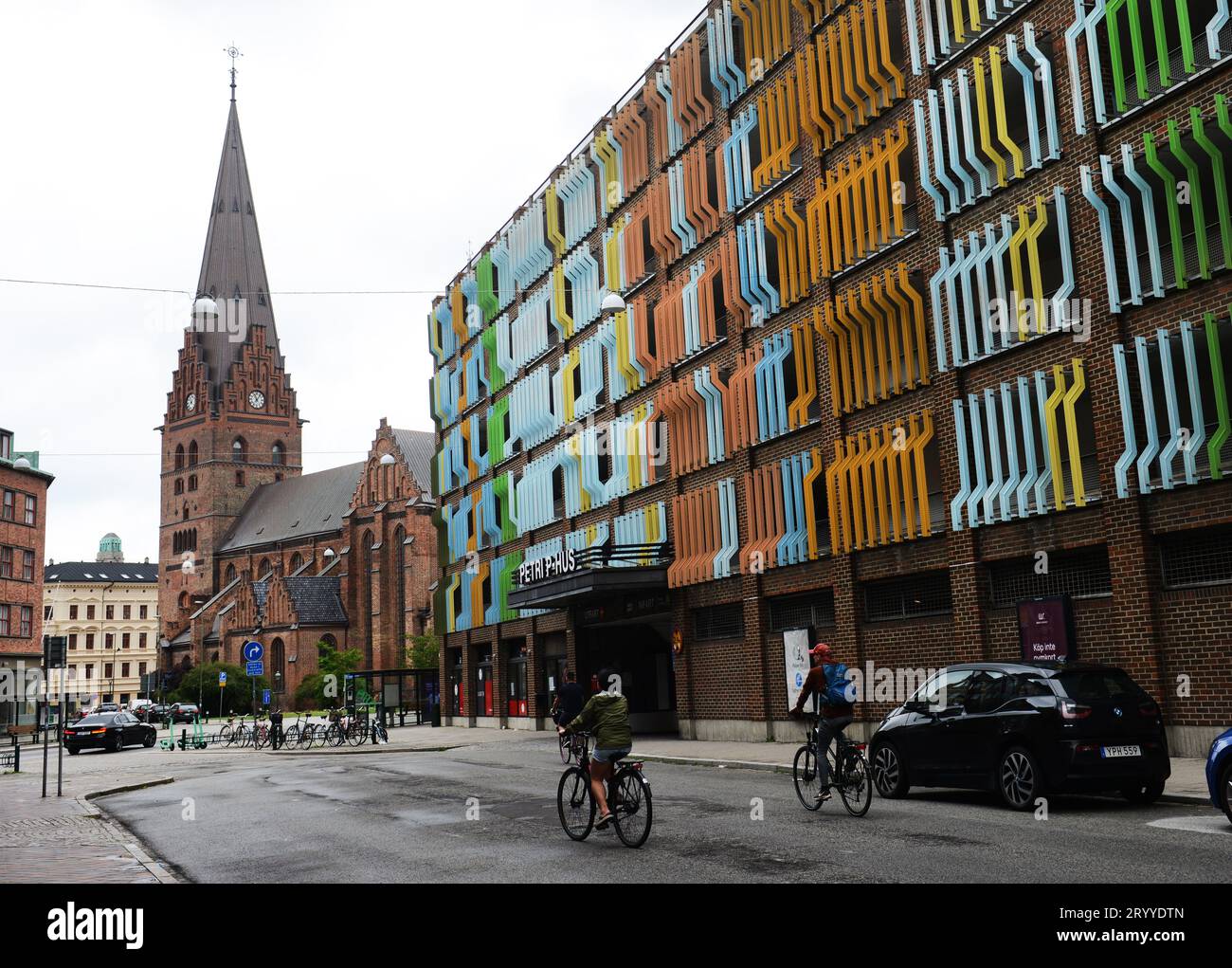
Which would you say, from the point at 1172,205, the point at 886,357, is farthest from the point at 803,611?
the point at 1172,205

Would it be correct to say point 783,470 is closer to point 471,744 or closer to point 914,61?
point 914,61

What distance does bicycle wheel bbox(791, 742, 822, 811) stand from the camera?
12.4 meters

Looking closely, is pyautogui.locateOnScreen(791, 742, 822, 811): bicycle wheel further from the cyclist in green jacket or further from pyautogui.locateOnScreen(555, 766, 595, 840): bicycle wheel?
the cyclist in green jacket

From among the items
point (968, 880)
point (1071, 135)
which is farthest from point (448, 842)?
Result: point (1071, 135)

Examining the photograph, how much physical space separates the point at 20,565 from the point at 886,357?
51986mm

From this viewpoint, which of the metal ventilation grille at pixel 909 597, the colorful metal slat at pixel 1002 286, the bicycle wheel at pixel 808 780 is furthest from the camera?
the metal ventilation grille at pixel 909 597

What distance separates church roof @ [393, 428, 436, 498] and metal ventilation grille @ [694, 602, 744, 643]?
6308 centimetres

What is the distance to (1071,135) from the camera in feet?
64.1

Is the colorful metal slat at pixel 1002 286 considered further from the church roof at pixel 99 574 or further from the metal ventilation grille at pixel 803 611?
the church roof at pixel 99 574

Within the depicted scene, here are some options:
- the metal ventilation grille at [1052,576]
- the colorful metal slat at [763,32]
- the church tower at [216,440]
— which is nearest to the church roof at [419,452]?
the church tower at [216,440]

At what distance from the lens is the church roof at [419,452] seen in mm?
94125

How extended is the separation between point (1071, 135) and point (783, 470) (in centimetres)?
978

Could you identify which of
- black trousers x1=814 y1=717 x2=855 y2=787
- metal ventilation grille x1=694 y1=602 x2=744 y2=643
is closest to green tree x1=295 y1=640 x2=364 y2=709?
metal ventilation grille x1=694 y1=602 x2=744 y2=643

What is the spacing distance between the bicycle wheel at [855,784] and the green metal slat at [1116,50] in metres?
12.6
